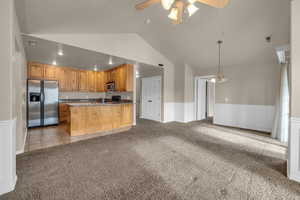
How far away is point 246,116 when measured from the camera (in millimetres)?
4645

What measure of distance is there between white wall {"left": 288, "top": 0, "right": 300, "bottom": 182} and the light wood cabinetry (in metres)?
3.97

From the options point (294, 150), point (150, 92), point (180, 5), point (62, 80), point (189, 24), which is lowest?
point (294, 150)

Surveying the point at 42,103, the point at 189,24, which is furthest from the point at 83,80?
the point at 189,24

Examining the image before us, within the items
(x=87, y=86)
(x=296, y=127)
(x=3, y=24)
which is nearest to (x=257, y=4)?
(x=296, y=127)

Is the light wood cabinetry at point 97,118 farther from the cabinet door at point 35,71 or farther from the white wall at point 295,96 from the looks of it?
the white wall at point 295,96

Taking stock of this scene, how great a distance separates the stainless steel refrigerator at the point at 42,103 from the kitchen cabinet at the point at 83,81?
103 centimetres

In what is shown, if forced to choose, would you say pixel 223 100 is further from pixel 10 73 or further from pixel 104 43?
pixel 10 73

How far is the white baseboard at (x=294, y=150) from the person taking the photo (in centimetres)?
176

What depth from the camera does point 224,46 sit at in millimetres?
3998

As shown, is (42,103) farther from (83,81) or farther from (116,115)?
(116,115)

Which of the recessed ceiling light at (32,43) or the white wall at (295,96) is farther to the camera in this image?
the recessed ceiling light at (32,43)

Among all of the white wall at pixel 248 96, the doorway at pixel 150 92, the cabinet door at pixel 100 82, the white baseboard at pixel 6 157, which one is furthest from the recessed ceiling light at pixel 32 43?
the white wall at pixel 248 96

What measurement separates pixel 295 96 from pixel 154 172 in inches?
88.4

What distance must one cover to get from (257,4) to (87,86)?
623 centimetres
